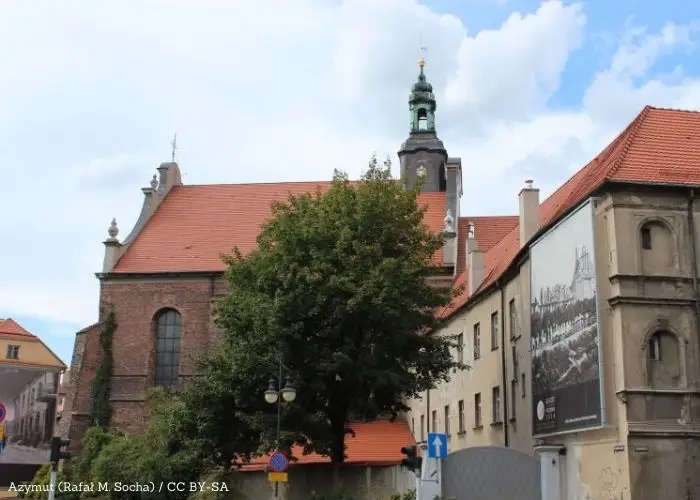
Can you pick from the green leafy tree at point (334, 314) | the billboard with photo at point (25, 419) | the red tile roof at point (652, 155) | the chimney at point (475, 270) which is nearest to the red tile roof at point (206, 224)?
the chimney at point (475, 270)

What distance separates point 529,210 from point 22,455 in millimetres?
33977

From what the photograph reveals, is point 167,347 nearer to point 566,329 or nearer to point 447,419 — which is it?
point 447,419

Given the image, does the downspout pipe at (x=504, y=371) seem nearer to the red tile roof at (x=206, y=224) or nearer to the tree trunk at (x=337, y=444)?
the tree trunk at (x=337, y=444)

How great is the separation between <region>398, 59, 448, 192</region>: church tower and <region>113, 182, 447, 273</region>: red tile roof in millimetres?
3405

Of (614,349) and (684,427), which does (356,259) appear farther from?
(684,427)

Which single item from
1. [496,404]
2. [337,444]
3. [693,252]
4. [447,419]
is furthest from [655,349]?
[447,419]

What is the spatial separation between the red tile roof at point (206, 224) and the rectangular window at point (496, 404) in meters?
12.9

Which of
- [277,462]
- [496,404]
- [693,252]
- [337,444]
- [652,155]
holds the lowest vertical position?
[277,462]

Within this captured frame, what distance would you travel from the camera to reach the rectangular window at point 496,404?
27409 mm

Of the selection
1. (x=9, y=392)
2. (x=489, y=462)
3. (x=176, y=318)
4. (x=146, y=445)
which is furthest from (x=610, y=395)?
(x=9, y=392)

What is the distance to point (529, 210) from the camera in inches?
1043

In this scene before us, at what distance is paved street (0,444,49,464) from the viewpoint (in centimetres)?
4628

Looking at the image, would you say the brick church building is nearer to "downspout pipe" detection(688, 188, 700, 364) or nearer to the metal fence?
the metal fence

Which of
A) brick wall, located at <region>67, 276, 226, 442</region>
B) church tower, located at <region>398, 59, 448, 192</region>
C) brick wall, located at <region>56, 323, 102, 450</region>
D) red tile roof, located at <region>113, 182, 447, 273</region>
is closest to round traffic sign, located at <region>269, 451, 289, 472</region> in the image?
brick wall, located at <region>67, 276, 226, 442</region>
